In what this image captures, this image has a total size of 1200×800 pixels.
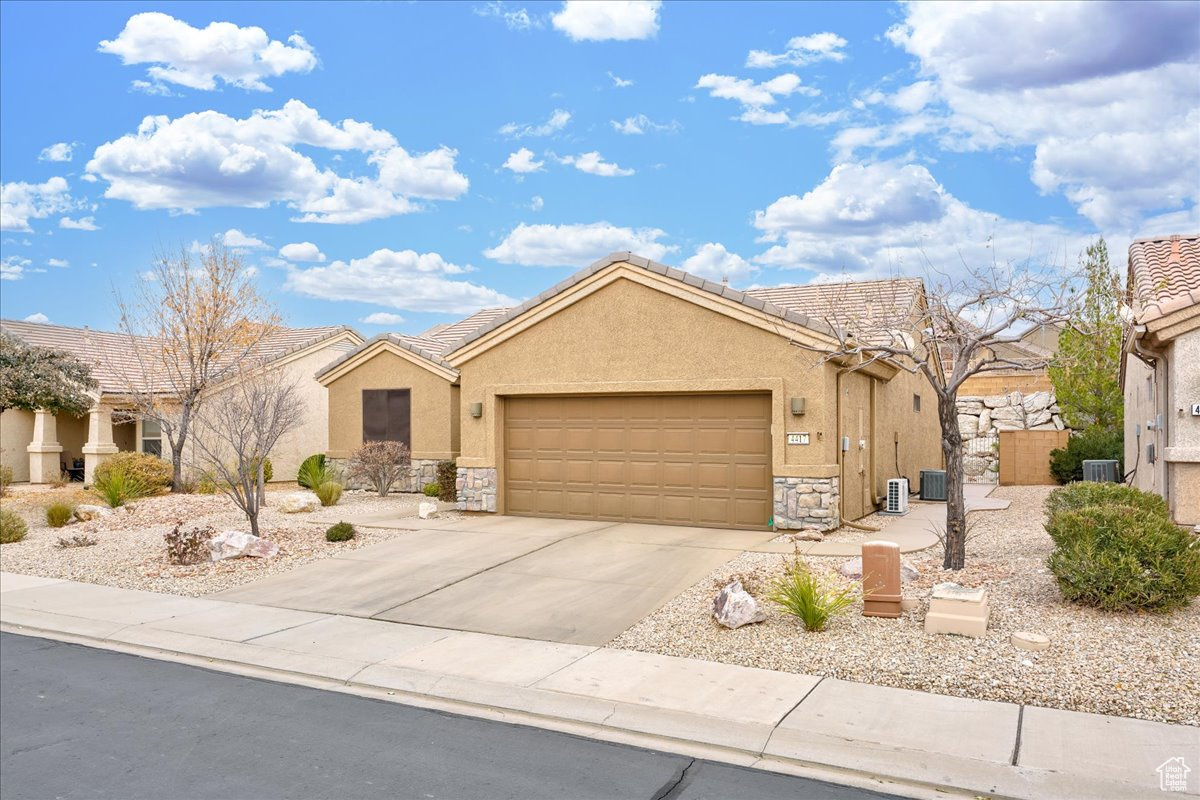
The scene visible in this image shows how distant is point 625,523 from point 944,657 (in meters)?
8.91

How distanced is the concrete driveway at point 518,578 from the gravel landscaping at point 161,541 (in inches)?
28.3

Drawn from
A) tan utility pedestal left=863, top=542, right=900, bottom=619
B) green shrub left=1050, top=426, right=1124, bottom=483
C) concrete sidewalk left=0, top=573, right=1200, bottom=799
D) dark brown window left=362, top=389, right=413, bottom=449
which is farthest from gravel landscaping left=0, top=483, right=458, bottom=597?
green shrub left=1050, top=426, right=1124, bottom=483

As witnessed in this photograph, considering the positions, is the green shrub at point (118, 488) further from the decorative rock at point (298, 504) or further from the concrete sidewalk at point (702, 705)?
the concrete sidewalk at point (702, 705)

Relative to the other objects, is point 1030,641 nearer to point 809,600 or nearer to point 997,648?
point 997,648

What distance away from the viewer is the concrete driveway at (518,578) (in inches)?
407

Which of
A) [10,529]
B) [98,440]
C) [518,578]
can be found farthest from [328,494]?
[98,440]

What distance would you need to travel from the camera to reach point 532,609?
1063 centimetres

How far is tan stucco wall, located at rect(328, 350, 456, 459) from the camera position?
2298cm

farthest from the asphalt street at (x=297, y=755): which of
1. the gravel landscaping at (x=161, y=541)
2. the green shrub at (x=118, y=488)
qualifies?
the green shrub at (x=118, y=488)

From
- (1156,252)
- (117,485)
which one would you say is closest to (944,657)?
(1156,252)

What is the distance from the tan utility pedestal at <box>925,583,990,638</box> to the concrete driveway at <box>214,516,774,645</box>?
3090mm

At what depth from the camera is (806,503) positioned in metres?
15.1

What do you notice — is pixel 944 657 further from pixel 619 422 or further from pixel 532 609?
pixel 619 422

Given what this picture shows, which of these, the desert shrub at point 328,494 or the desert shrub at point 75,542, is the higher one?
the desert shrub at point 328,494
